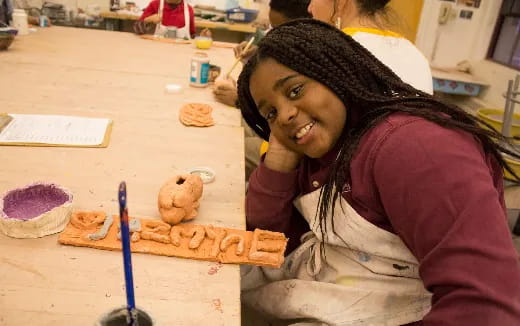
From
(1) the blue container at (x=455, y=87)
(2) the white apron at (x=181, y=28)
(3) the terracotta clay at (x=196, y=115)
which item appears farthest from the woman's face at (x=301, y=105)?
(1) the blue container at (x=455, y=87)

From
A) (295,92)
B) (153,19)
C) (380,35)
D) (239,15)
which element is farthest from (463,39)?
(295,92)

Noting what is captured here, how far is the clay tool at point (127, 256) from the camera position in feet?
1.74

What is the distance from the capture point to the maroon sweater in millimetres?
738

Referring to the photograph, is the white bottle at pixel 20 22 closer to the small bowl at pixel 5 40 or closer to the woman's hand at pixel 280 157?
the small bowl at pixel 5 40

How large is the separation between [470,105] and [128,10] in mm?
4193

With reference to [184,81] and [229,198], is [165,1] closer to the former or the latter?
[184,81]

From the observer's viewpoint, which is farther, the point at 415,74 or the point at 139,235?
the point at 415,74

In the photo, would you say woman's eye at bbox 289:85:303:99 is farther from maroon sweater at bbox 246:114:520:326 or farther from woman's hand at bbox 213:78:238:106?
woman's hand at bbox 213:78:238:106

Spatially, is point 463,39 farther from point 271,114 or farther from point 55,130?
point 55,130

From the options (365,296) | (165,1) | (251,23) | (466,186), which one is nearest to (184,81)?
(365,296)

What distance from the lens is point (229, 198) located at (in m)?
1.25

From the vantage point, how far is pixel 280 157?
4.18 feet

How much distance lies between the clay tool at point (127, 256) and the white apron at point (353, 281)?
57 cm

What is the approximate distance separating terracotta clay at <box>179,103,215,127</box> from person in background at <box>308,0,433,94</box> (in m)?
0.63
